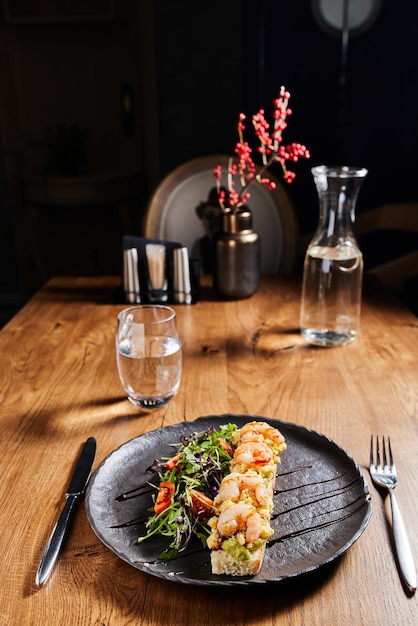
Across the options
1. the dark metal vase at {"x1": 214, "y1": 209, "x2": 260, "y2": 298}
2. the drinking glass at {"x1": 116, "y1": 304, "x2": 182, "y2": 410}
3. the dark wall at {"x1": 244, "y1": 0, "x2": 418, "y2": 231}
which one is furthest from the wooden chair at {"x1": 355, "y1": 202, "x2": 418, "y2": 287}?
the drinking glass at {"x1": 116, "y1": 304, "x2": 182, "y2": 410}

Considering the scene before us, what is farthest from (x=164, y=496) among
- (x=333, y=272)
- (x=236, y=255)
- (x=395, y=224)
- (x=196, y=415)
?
(x=395, y=224)

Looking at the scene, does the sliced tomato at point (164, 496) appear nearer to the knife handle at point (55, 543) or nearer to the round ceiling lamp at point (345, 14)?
the knife handle at point (55, 543)

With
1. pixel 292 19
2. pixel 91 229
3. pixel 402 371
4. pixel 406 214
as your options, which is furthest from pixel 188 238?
pixel 91 229

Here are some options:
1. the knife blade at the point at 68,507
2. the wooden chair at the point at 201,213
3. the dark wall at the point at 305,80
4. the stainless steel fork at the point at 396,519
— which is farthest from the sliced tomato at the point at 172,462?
the dark wall at the point at 305,80

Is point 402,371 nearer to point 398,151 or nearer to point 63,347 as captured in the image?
point 63,347

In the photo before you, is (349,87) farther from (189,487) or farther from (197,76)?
(189,487)

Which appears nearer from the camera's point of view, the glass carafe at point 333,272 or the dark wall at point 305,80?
the glass carafe at point 333,272

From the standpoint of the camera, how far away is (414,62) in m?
3.01

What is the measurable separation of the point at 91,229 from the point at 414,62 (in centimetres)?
251

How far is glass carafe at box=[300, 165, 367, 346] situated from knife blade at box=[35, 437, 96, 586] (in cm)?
57

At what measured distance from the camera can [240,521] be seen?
0.62 m

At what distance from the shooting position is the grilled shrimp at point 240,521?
0.61m

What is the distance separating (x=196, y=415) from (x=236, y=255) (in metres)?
0.60

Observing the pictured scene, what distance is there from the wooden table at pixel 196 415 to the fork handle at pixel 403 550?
0.03 ft
